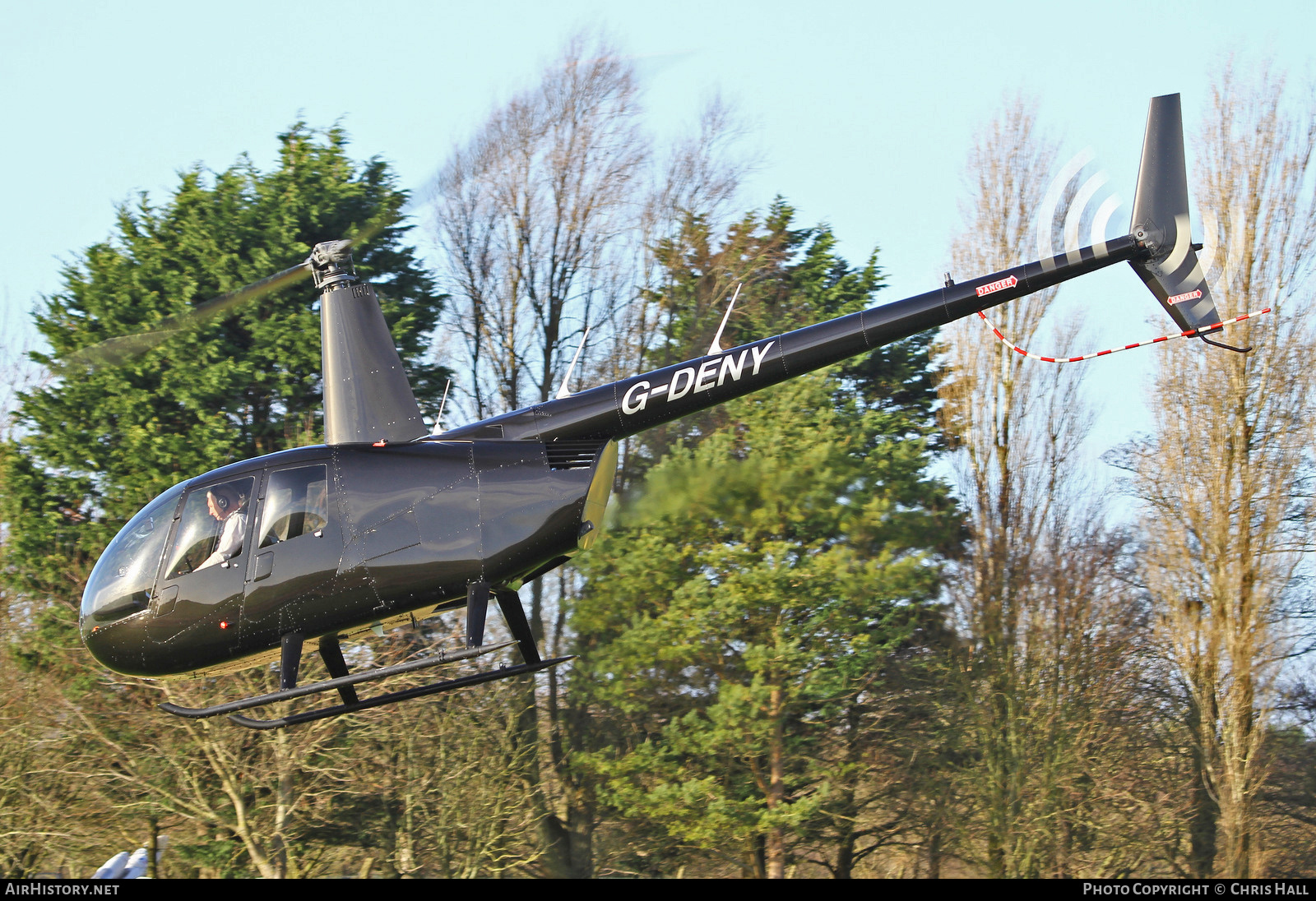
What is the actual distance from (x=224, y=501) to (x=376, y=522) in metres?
1.08

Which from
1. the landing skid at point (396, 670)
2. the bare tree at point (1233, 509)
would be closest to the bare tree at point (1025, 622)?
the bare tree at point (1233, 509)

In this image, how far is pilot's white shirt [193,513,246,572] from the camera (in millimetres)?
8594

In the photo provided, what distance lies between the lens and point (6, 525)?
2083cm

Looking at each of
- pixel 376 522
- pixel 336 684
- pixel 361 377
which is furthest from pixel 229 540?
pixel 361 377

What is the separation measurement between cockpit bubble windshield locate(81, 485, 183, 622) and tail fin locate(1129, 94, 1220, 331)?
301 inches

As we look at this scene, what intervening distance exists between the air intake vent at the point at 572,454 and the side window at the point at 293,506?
160 centimetres

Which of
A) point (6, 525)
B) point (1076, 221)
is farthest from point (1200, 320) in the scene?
point (6, 525)

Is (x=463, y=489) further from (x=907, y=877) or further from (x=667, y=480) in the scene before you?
(x=907, y=877)

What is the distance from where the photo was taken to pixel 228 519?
28.3 feet

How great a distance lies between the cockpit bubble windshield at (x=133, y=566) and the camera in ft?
28.5

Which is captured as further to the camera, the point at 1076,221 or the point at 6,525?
the point at 6,525

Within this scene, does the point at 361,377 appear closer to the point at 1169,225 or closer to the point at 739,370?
the point at 739,370

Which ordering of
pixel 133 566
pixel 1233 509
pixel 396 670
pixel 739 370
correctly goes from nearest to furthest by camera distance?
Answer: 1. pixel 396 670
2. pixel 133 566
3. pixel 739 370
4. pixel 1233 509
